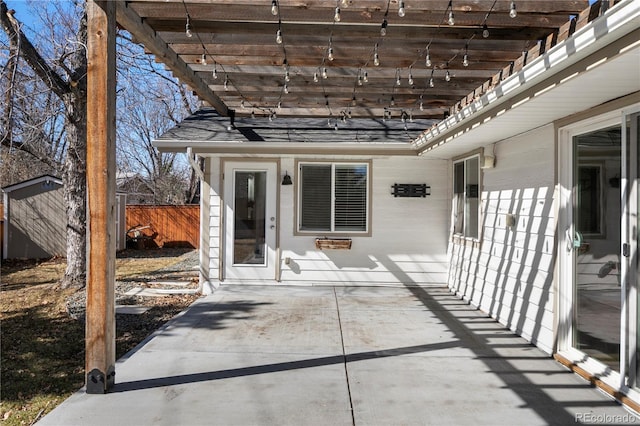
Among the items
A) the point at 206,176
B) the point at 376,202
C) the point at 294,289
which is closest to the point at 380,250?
the point at 376,202

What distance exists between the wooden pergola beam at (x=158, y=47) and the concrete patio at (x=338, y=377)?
272cm

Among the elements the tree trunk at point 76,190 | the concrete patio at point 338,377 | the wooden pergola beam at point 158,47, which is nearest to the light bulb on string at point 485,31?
the concrete patio at point 338,377

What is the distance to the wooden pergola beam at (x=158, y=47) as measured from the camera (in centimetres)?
360

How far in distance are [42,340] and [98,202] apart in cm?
276

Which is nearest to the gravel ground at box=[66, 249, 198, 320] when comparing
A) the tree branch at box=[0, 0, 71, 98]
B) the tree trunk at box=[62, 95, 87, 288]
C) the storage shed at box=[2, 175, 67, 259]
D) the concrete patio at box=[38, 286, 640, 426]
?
the tree trunk at box=[62, 95, 87, 288]

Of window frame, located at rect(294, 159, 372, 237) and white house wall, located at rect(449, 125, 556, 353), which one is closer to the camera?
white house wall, located at rect(449, 125, 556, 353)

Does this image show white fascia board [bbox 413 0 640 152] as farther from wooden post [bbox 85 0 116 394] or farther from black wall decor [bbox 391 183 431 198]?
black wall decor [bbox 391 183 431 198]

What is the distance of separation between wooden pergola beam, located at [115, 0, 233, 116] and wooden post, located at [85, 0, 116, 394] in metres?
0.38

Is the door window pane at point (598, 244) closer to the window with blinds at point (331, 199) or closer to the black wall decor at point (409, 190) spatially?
the black wall decor at point (409, 190)

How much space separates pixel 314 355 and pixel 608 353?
2.28 m

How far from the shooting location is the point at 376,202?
7.45 m

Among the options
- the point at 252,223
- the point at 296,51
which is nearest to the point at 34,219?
the point at 252,223

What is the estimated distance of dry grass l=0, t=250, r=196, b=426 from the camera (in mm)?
3530

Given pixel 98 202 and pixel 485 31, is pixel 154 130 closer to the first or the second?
pixel 98 202
